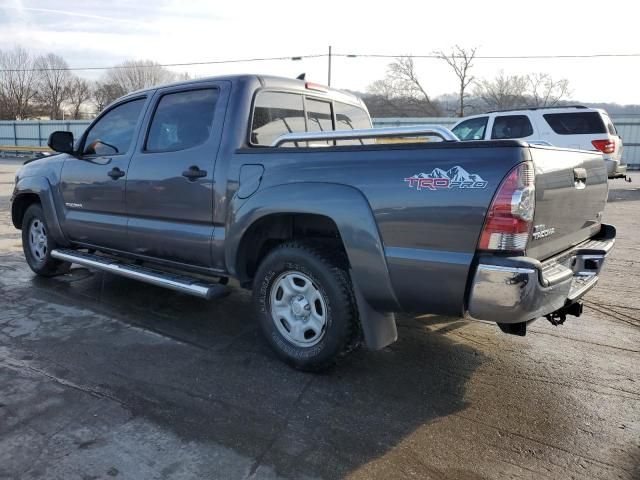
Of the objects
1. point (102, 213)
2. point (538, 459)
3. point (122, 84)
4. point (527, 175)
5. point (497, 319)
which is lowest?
point (538, 459)

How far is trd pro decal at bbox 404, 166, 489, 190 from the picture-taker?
2.60 meters

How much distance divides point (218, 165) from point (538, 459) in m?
2.78

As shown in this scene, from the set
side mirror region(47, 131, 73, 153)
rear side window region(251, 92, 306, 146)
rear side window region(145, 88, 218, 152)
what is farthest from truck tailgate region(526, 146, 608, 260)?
side mirror region(47, 131, 73, 153)

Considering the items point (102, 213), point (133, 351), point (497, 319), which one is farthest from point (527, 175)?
point (102, 213)

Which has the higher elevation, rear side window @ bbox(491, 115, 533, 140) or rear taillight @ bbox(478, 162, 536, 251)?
rear side window @ bbox(491, 115, 533, 140)

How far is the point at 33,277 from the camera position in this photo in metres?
5.96

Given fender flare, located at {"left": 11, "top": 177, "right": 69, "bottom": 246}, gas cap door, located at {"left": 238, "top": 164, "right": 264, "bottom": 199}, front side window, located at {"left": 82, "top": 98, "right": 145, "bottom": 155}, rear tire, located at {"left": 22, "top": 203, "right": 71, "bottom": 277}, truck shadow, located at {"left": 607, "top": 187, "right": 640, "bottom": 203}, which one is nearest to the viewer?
gas cap door, located at {"left": 238, "top": 164, "right": 264, "bottom": 199}

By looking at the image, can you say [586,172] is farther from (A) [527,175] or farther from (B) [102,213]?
(B) [102,213]

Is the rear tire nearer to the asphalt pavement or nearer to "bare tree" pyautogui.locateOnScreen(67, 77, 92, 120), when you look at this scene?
the asphalt pavement

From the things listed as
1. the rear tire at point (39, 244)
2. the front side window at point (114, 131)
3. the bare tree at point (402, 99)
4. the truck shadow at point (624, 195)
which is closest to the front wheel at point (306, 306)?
the front side window at point (114, 131)

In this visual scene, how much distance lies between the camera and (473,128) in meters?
12.1

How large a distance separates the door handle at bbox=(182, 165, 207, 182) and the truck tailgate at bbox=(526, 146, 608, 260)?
233 centimetres

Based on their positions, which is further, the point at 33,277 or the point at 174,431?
the point at 33,277

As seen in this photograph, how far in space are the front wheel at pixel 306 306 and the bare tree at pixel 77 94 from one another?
75.3 meters
